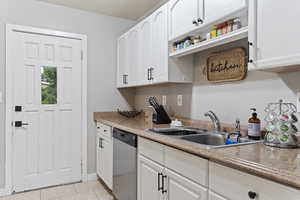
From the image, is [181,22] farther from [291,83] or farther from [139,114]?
[139,114]

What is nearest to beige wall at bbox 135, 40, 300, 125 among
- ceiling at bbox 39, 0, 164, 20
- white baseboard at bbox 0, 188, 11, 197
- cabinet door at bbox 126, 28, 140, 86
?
cabinet door at bbox 126, 28, 140, 86

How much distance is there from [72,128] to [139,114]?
3.23 ft

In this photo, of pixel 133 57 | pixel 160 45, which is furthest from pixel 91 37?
pixel 160 45

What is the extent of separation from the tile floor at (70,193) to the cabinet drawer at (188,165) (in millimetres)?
1431

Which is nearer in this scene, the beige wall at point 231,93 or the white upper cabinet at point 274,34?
the white upper cabinet at point 274,34

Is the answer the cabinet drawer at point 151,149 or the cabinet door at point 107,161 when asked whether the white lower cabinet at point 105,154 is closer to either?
the cabinet door at point 107,161

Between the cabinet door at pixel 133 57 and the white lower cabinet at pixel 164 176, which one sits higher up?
the cabinet door at pixel 133 57

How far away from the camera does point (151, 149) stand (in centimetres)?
160

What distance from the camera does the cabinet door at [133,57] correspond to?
8.77 feet

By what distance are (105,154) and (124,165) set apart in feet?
2.18

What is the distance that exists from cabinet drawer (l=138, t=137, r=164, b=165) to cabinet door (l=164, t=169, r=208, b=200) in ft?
0.39

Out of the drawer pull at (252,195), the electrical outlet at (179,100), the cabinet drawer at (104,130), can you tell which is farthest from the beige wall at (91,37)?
the drawer pull at (252,195)

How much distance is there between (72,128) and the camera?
288 centimetres

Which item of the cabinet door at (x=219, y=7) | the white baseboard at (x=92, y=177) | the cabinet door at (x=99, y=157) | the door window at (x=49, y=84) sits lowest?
the white baseboard at (x=92, y=177)
